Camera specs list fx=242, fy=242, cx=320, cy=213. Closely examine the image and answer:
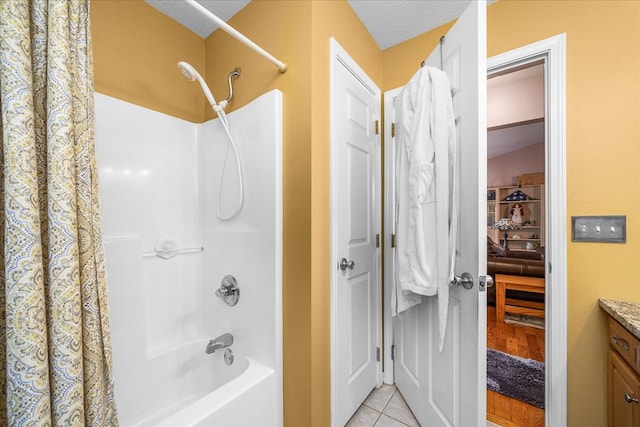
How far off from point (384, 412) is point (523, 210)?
582 cm

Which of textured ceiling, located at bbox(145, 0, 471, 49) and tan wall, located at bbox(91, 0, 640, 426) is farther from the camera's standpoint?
textured ceiling, located at bbox(145, 0, 471, 49)

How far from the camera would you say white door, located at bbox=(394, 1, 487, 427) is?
97cm

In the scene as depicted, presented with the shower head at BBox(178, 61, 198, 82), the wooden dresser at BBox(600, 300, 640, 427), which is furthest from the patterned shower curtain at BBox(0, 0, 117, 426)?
the wooden dresser at BBox(600, 300, 640, 427)

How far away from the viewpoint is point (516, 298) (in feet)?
9.79

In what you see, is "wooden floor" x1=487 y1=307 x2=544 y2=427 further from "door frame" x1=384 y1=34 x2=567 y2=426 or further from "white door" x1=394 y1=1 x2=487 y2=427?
"white door" x1=394 y1=1 x2=487 y2=427

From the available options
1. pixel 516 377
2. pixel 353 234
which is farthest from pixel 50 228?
pixel 516 377

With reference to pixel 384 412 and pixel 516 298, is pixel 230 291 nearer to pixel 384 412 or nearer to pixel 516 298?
pixel 384 412

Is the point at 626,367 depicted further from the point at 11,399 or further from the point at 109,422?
the point at 11,399

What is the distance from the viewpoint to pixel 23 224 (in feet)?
1.82

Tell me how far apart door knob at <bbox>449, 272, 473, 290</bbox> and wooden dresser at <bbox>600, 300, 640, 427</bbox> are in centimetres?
58

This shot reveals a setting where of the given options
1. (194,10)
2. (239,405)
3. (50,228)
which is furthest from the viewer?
(194,10)

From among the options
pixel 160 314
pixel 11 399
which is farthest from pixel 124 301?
pixel 11 399

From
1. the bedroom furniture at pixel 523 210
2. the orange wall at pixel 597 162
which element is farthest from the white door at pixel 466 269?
the bedroom furniture at pixel 523 210

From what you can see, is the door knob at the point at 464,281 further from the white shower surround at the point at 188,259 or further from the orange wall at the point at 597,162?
the white shower surround at the point at 188,259
